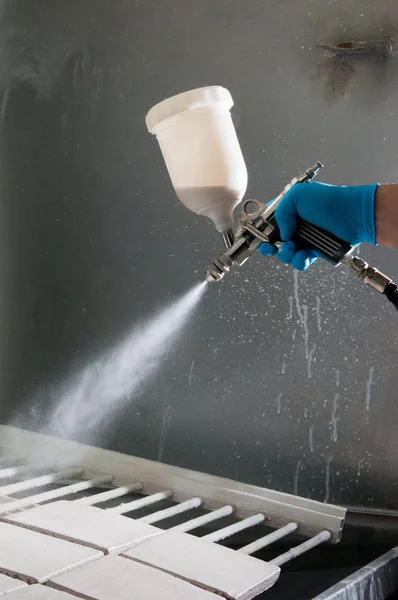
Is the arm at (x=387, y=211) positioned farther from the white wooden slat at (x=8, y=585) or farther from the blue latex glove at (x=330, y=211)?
the white wooden slat at (x=8, y=585)

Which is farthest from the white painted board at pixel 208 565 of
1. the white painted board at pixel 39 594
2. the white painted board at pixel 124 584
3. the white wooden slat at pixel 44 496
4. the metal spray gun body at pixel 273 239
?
the metal spray gun body at pixel 273 239

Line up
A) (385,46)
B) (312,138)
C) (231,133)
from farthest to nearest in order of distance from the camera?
(312,138), (385,46), (231,133)

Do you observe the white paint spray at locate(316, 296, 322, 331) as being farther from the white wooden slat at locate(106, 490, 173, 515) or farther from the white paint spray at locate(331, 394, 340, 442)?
the white wooden slat at locate(106, 490, 173, 515)

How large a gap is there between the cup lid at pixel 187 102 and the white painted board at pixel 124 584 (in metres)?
0.63

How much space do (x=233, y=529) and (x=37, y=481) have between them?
1.22ft

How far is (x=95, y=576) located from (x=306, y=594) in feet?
0.91

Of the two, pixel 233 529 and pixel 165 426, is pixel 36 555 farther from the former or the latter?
pixel 165 426

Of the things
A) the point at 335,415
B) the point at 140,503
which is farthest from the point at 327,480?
the point at 140,503

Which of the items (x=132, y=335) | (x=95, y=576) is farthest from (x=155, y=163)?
(x=95, y=576)

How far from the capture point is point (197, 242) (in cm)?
153

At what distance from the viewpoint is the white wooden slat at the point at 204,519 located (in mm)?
1114

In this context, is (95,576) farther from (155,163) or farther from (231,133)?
(155,163)

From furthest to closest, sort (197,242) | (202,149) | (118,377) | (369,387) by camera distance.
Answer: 1. (118,377)
2. (197,242)
3. (369,387)
4. (202,149)

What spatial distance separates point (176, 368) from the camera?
1.57m
